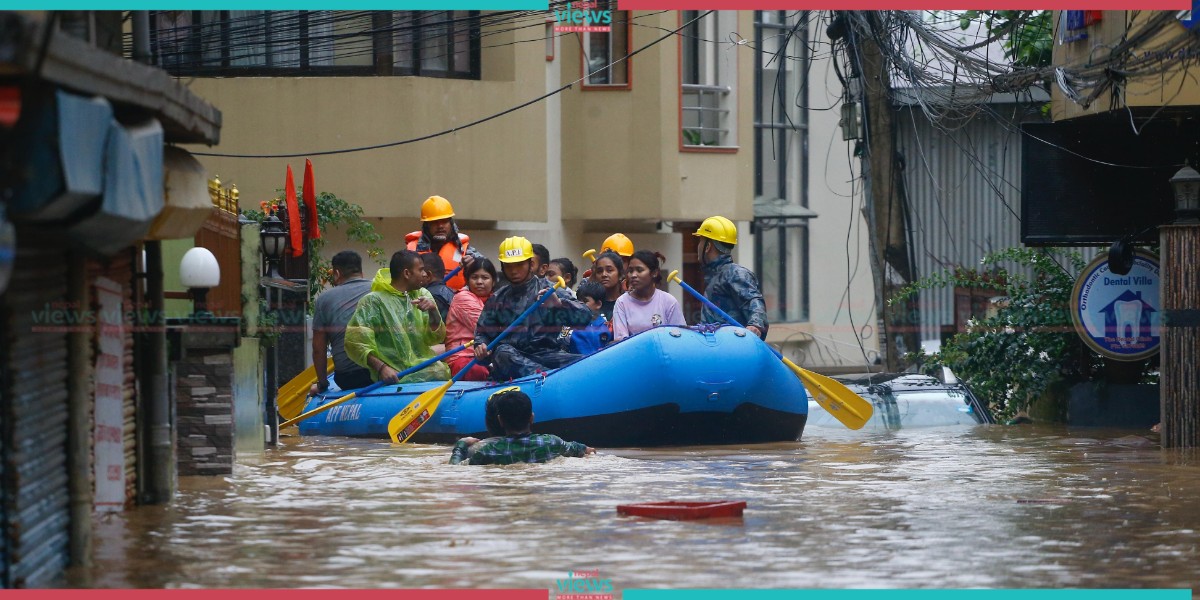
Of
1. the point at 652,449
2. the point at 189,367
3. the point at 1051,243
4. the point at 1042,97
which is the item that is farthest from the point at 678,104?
the point at 189,367

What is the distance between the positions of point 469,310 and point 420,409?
1343 mm

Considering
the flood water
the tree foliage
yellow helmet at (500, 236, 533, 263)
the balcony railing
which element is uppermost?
the balcony railing

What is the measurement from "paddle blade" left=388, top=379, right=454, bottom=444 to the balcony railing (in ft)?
40.5

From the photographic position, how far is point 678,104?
2489cm

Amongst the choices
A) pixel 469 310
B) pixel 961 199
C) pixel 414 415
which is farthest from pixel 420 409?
pixel 961 199

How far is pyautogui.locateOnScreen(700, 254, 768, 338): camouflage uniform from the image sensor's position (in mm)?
14961

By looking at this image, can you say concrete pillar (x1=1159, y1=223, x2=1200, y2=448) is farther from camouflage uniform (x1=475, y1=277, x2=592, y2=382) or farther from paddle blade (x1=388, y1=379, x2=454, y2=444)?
paddle blade (x1=388, y1=379, x2=454, y2=444)

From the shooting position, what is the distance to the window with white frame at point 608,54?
24484 mm

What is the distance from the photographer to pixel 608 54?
24703 mm

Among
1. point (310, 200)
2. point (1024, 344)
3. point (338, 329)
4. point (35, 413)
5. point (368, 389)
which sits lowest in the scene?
point (368, 389)

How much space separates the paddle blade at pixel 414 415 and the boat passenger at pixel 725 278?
2351 mm

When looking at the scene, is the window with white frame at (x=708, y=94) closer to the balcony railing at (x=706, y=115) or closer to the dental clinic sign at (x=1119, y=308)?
the balcony railing at (x=706, y=115)

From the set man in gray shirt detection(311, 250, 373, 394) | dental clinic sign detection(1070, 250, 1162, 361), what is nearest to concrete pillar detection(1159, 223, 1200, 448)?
dental clinic sign detection(1070, 250, 1162, 361)

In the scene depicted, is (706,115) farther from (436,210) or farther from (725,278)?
(725,278)
